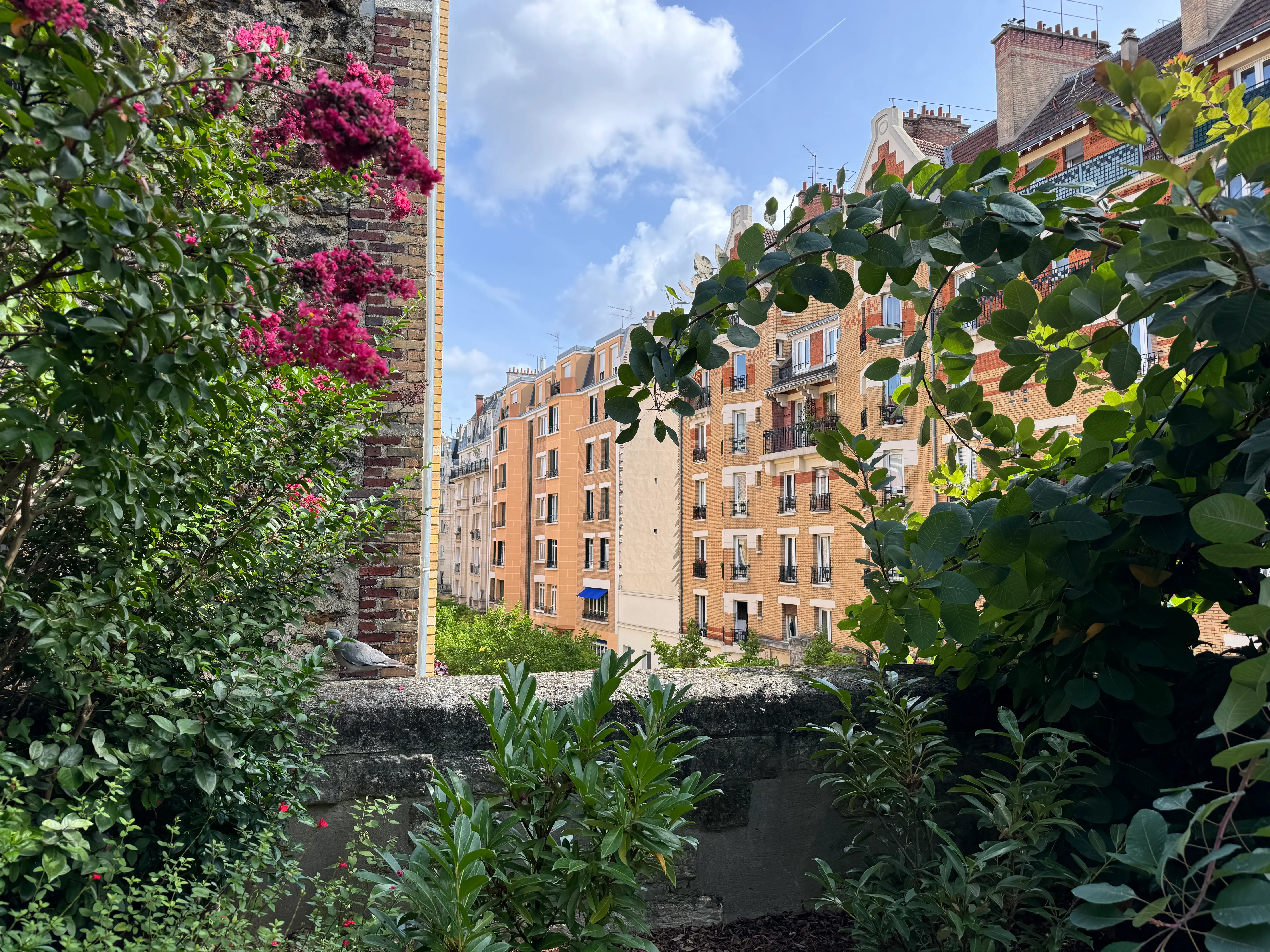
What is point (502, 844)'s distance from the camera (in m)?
1.19

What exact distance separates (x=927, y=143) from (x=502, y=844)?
855 inches

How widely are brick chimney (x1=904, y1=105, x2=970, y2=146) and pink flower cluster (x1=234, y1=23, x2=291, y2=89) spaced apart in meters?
20.7

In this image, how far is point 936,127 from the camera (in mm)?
20234

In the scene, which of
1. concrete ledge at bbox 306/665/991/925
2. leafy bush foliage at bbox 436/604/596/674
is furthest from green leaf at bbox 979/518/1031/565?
leafy bush foliage at bbox 436/604/596/674

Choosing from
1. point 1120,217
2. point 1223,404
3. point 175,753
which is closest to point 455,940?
point 175,753

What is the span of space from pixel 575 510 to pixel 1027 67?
70.0ft

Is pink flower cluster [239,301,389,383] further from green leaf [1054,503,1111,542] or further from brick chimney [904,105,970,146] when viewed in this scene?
brick chimney [904,105,970,146]

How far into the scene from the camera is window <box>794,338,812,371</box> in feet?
73.2

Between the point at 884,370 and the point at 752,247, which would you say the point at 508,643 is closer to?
the point at 884,370

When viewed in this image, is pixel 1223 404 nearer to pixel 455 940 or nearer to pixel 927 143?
pixel 455 940

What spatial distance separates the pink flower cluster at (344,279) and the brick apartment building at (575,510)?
2099 centimetres

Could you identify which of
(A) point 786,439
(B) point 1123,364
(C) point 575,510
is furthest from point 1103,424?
(C) point 575,510

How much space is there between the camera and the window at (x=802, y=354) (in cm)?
2231

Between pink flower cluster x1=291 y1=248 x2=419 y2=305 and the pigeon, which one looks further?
the pigeon
